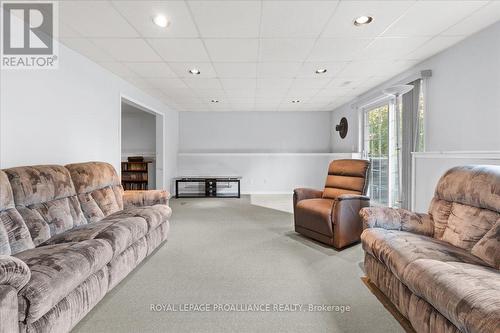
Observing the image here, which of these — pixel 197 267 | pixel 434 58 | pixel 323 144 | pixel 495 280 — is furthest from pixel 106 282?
pixel 323 144

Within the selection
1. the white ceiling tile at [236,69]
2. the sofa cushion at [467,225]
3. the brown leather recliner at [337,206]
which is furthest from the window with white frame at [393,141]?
the white ceiling tile at [236,69]

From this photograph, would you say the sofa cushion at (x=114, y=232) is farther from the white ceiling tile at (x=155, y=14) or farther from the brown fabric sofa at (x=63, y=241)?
the white ceiling tile at (x=155, y=14)

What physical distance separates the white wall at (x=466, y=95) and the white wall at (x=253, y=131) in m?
4.17

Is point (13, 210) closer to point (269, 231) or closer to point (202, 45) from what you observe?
point (202, 45)

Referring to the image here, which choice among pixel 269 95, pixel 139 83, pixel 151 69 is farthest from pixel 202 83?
pixel 269 95

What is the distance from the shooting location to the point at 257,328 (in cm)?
173

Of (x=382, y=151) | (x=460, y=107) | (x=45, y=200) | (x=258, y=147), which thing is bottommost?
(x=45, y=200)

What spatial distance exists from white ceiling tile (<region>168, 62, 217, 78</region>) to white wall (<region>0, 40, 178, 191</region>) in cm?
108

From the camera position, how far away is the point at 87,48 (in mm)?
3219

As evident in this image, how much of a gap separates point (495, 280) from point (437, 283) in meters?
0.30

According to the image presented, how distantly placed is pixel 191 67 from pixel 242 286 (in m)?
3.06

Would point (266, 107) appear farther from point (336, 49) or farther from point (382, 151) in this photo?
point (336, 49)

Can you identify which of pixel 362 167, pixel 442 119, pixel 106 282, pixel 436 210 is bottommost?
pixel 106 282

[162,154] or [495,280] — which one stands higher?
[162,154]
